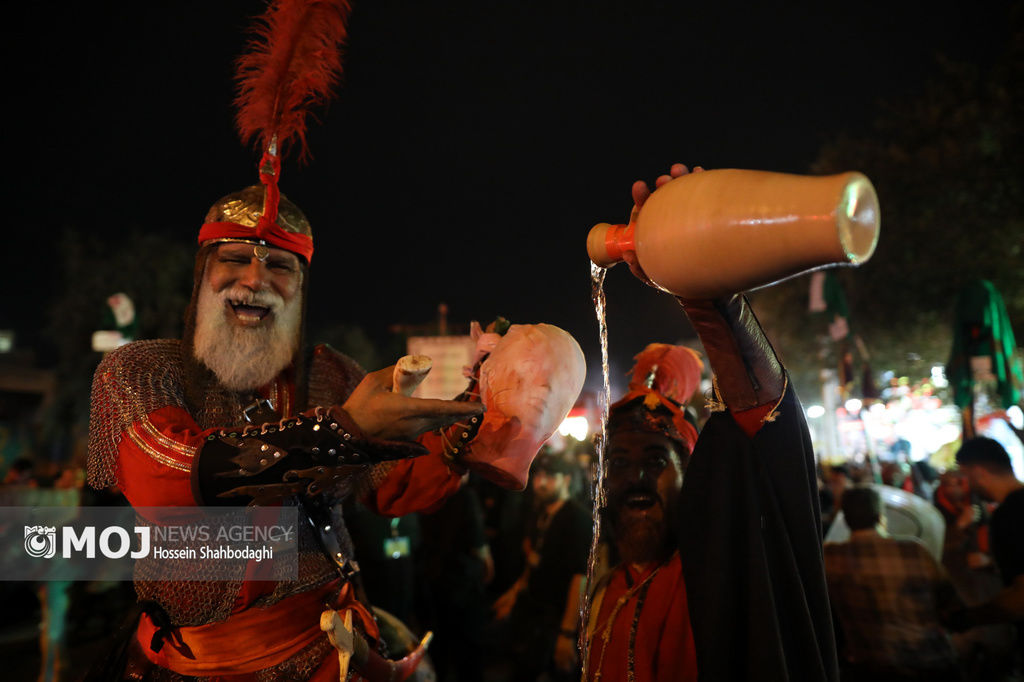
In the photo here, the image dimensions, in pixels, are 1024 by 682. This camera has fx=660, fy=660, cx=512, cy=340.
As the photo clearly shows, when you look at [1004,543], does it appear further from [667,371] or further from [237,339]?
[237,339]

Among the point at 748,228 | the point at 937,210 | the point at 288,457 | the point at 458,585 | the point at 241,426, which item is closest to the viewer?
the point at 748,228

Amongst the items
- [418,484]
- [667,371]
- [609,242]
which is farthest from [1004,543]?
[609,242]

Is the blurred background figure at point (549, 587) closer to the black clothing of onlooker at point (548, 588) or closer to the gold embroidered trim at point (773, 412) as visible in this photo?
the black clothing of onlooker at point (548, 588)

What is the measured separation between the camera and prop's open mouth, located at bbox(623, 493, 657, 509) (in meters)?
2.42

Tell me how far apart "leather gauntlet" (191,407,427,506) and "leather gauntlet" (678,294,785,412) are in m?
0.78

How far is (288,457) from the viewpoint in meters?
1.49

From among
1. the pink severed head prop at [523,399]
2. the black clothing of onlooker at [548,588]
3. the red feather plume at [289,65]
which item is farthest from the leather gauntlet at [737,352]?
the black clothing of onlooker at [548,588]

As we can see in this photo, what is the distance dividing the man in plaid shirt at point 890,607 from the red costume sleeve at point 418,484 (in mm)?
2928

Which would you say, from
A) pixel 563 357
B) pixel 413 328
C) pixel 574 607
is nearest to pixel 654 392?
pixel 563 357

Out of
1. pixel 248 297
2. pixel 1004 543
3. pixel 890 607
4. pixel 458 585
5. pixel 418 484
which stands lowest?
pixel 458 585

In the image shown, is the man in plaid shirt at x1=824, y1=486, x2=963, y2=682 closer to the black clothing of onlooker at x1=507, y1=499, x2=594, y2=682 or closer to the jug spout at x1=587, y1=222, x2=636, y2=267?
the black clothing of onlooker at x1=507, y1=499, x2=594, y2=682

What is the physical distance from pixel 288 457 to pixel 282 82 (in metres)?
1.47

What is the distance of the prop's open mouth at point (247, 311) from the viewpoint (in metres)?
2.29

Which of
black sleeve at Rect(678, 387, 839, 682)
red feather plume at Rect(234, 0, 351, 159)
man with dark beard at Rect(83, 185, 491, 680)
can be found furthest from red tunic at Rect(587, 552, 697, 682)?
red feather plume at Rect(234, 0, 351, 159)
